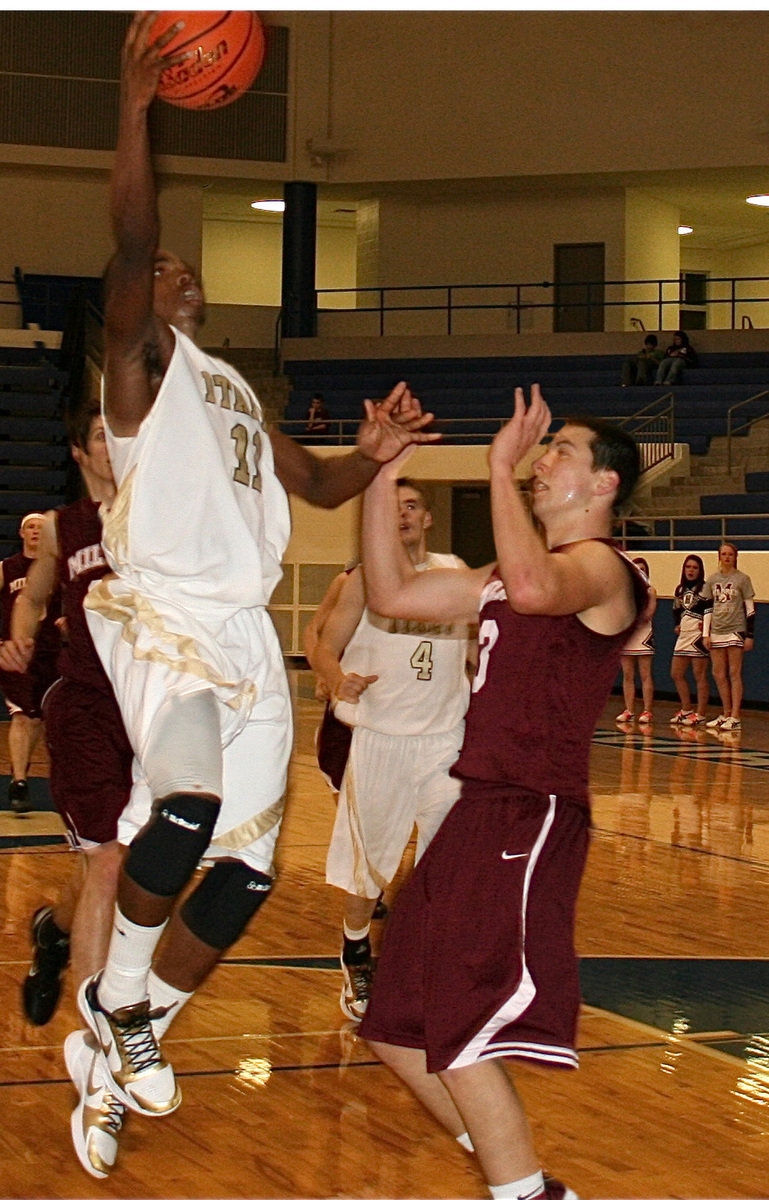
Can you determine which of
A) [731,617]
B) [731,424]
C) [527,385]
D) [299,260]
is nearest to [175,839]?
[731,617]

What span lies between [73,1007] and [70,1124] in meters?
1.19

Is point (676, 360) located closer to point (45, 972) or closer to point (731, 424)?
point (731, 424)

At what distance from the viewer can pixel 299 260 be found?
24734 millimetres

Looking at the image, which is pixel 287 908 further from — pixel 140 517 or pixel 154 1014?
pixel 140 517

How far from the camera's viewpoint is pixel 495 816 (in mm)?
3059

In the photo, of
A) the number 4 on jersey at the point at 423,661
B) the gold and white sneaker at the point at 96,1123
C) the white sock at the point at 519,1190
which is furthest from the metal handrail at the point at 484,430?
the white sock at the point at 519,1190

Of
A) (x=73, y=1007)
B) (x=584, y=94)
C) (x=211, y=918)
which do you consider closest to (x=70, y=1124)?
(x=211, y=918)

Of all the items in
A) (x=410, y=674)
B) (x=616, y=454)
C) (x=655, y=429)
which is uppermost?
(x=655, y=429)

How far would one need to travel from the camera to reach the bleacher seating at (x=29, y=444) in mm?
17734

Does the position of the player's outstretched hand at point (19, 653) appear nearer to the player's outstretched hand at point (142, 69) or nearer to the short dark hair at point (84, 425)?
the short dark hair at point (84, 425)

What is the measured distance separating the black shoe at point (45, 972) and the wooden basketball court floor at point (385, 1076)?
0.44ft

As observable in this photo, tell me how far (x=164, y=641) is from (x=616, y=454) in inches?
41.8

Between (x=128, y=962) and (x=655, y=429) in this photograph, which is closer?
(x=128, y=962)

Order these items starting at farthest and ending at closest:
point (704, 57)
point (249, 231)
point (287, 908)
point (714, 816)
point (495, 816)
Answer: point (249, 231) → point (704, 57) → point (714, 816) → point (287, 908) → point (495, 816)
